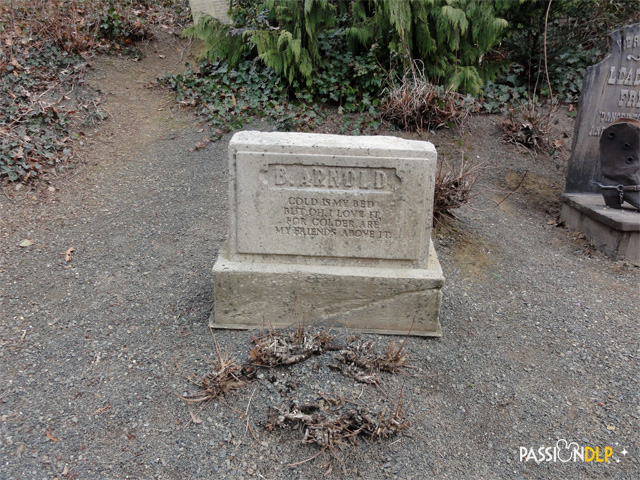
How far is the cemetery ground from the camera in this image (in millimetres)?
2715

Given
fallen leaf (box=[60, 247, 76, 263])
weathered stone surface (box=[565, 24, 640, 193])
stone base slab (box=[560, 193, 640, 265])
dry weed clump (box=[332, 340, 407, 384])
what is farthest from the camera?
weathered stone surface (box=[565, 24, 640, 193])

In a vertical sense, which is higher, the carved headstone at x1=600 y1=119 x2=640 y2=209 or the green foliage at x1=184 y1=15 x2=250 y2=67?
the green foliage at x1=184 y1=15 x2=250 y2=67

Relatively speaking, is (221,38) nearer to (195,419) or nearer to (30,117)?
(30,117)

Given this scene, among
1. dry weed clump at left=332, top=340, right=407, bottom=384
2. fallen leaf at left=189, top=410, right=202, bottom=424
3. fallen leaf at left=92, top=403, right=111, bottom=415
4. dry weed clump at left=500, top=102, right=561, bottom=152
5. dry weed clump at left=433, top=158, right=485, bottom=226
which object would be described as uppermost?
dry weed clump at left=500, top=102, right=561, bottom=152

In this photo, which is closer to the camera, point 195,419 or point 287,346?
point 195,419

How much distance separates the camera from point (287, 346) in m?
3.21

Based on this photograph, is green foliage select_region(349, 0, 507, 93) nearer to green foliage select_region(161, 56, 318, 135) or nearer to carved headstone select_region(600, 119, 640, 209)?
green foliage select_region(161, 56, 318, 135)

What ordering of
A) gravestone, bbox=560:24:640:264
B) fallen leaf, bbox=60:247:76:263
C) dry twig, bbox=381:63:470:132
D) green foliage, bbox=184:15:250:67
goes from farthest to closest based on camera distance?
1. green foliage, bbox=184:15:250:67
2. dry twig, bbox=381:63:470:132
3. gravestone, bbox=560:24:640:264
4. fallen leaf, bbox=60:247:76:263

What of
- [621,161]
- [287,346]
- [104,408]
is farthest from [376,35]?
[104,408]

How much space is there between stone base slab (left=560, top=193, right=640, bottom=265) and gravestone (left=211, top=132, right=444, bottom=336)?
216 cm

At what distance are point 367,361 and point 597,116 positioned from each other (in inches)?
152

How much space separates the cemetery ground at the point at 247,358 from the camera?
2.71m

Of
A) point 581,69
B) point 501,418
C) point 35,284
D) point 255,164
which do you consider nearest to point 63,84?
point 35,284

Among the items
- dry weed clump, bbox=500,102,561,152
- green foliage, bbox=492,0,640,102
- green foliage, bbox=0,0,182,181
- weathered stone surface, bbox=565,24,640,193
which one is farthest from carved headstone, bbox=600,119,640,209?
green foliage, bbox=0,0,182,181
